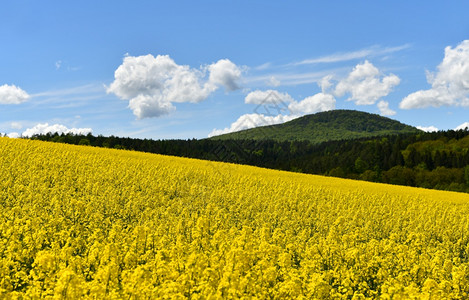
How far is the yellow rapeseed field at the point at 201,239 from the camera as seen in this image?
8.26m

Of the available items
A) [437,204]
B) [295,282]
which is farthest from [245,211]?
[437,204]

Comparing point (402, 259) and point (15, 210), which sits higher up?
point (15, 210)

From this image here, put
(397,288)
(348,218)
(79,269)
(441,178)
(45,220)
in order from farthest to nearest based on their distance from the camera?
(441,178) < (348,218) < (45,220) < (79,269) < (397,288)

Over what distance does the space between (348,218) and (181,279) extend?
50.3 ft

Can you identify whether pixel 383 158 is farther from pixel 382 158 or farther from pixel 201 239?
pixel 201 239

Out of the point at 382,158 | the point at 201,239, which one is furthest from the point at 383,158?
the point at 201,239

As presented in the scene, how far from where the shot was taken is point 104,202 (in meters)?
18.7

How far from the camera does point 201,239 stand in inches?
497

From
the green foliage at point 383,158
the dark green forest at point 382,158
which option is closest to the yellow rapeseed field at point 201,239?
the dark green forest at point 382,158

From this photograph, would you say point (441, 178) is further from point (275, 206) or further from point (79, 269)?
point (79, 269)

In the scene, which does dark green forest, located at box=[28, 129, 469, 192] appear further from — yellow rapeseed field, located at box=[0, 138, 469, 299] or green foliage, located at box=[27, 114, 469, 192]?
yellow rapeseed field, located at box=[0, 138, 469, 299]

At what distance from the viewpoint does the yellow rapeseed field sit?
8.26m

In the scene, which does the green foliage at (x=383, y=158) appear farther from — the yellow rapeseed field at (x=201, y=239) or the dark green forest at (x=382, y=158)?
the yellow rapeseed field at (x=201, y=239)

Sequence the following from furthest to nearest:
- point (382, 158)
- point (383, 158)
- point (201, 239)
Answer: point (382, 158) < point (383, 158) < point (201, 239)
